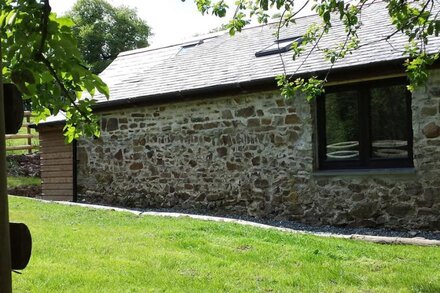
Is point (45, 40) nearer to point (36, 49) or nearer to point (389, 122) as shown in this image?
point (36, 49)

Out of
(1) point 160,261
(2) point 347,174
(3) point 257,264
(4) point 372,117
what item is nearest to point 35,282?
(1) point 160,261

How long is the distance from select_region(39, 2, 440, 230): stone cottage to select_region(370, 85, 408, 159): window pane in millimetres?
17

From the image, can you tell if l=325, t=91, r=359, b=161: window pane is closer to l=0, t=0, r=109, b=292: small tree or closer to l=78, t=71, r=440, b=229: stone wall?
l=78, t=71, r=440, b=229: stone wall

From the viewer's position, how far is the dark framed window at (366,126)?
8016 mm

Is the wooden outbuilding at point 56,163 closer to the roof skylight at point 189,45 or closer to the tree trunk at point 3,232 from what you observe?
the roof skylight at point 189,45

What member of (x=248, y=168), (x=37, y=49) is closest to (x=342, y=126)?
(x=248, y=168)

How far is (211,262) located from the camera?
5039 millimetres

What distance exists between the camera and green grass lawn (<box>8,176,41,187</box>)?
1534 cm

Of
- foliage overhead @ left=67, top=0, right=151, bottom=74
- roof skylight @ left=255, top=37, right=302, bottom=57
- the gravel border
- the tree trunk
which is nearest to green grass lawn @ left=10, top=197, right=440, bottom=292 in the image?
the gravel border

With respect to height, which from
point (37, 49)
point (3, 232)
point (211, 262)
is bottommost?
point (211, 262)

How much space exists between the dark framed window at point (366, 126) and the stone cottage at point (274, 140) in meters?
0.02

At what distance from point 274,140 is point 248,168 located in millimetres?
806

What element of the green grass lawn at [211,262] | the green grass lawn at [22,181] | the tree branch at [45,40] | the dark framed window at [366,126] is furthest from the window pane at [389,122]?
the green grass lawn at [22,181]

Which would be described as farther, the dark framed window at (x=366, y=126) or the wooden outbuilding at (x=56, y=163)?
the wooden outbuilding at (x=56, y=163)
